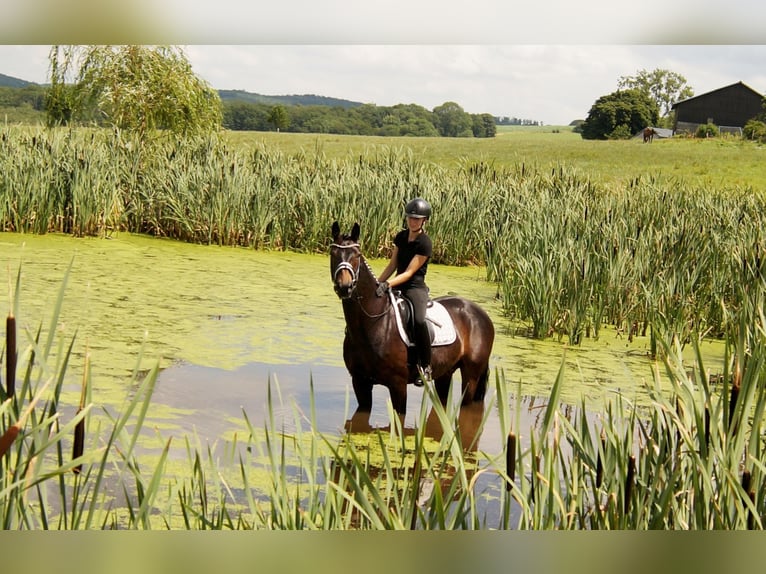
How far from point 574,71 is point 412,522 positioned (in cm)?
165

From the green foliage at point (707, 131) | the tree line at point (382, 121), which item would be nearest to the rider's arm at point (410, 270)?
the tree line at point (382, 121)

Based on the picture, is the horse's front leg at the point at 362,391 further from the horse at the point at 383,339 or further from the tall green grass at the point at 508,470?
the tall green grass at the point at 508,470

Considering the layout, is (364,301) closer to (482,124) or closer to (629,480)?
(629,480)

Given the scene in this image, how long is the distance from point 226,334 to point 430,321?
8.87ft

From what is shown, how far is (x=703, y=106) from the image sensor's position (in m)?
13.2

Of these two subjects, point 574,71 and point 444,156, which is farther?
point 444,156

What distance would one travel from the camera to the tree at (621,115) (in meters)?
12.7

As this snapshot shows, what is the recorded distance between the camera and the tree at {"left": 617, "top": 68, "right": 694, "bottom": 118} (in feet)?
39.1

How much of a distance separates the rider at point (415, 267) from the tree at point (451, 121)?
7536 millimetres

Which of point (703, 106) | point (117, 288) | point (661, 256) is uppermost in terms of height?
point (703, 106)

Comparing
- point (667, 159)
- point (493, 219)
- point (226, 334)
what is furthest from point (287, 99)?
point (667, 159)

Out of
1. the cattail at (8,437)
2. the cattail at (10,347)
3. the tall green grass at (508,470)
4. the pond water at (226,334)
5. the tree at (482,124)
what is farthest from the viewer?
the tree at (482,124)
